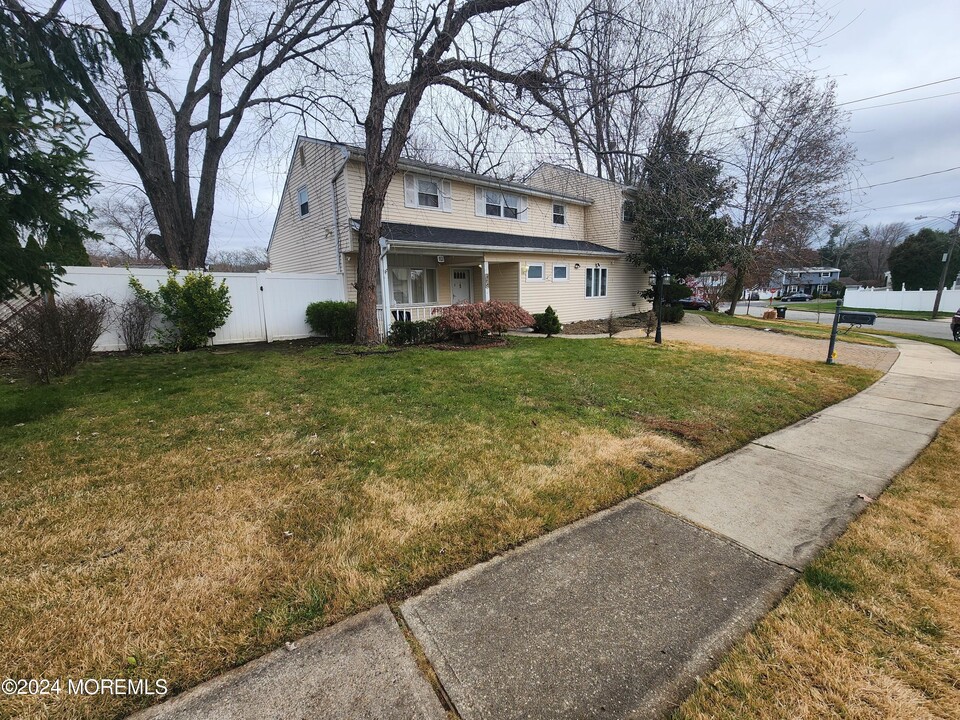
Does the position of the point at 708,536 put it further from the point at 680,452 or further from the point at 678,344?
the point at 678,344

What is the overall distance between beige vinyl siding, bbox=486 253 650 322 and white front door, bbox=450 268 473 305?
117 cm

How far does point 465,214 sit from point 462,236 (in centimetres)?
186

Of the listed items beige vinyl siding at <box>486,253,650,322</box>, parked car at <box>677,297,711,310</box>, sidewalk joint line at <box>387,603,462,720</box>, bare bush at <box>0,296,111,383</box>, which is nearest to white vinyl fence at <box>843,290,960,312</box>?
parked car at <box>677,297,711,310</box>

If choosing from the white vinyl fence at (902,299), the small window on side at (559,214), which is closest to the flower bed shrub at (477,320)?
the small window on side at (559,214)

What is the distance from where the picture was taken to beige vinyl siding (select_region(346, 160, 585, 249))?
1235cm

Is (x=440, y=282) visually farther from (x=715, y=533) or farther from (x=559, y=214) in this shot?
(x=715, y=533)

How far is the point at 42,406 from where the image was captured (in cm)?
500

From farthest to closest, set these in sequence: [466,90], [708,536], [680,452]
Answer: [466,90]
[680,452]
[708,536]

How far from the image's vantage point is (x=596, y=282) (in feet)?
59.8

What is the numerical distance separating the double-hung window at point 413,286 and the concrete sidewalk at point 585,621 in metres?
12.7

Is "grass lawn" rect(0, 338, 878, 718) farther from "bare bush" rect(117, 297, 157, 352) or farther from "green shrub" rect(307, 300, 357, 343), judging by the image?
"green shrub" rect(307, 300, 357, 343)

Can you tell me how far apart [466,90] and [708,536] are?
323 inches

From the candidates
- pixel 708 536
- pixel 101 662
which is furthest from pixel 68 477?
pixel 708 536

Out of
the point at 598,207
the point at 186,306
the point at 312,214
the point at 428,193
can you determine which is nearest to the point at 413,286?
the point at 428,193
